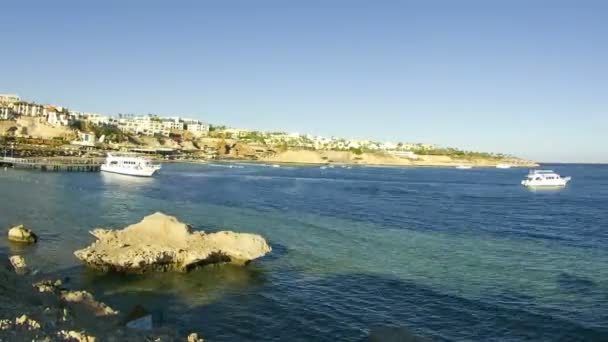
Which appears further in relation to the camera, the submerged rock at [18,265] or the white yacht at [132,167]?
the white yacht at [132,167]

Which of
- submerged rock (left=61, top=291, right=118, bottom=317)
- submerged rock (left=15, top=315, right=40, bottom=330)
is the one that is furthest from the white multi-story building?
submerged rock (left=15, top=315, right=40, bottom=330)

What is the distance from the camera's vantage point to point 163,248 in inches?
1166

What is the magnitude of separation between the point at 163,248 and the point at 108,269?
10.0 feet

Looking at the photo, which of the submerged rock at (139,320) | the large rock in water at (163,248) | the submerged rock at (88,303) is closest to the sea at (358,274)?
the large rock in water at (163,248)

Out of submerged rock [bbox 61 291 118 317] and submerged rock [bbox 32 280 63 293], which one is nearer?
submerged rock [bbox 61 291 118 317]

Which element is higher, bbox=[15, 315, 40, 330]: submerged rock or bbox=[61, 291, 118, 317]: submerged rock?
bbox=[15, 315, 40, 330]: submerged rock

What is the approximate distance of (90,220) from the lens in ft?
153

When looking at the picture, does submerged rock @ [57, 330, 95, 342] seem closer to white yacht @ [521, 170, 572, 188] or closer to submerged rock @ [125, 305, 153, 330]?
submerged rock @ [125, 305, 153, 330]

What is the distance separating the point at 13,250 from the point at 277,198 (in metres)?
45.2

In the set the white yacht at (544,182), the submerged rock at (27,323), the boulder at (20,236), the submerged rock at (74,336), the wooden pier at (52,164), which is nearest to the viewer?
the submerged rock at (74,336)

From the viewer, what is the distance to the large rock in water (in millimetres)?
28656

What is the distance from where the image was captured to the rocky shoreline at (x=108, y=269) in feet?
51.3

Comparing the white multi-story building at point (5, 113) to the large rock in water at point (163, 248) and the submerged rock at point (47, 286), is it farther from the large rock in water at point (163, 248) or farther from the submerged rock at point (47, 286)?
the submerged rock at point (47, 286)

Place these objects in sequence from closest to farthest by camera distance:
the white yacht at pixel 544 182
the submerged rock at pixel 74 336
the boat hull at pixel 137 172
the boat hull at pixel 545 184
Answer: the submerged rock at pixel 74 336 < the boat hull at pixel 137 172 < the boat hull at pixel 545 184 < the white yacht at pixel 544 182
